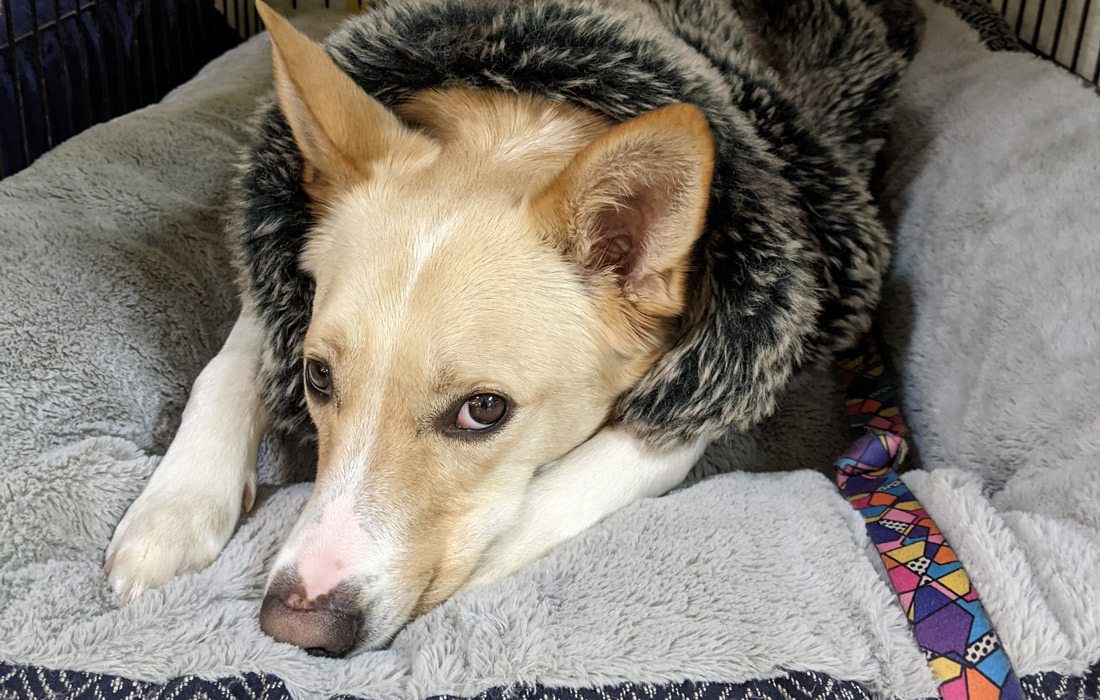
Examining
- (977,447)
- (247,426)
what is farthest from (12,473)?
(977,447)

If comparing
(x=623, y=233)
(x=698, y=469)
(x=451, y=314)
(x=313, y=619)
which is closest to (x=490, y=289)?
(x=451, y=314)

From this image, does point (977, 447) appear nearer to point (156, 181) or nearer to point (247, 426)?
point (247, 426)

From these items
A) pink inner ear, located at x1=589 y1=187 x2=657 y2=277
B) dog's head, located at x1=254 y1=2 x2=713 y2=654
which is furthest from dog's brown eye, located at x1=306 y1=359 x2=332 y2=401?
pink inner ear, located at x1=589 y1=187 x2=657 y2=277

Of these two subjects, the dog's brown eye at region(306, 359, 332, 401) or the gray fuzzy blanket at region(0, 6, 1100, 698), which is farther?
the dog's brown eye at region(306, 359, 332, 401)

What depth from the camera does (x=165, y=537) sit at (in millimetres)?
1305

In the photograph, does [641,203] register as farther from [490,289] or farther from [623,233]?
[490,289]

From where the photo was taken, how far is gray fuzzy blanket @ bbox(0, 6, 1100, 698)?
3.81ft

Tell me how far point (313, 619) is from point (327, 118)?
66cm

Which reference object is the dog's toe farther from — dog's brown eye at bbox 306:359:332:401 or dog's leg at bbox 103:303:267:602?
dog's brown eye at bbox 306:359:332:401

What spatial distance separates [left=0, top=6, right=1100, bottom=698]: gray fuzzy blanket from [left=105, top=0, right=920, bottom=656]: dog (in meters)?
0.08

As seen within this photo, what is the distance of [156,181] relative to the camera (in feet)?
6.85

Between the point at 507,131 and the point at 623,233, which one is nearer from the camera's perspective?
the point at 623,233

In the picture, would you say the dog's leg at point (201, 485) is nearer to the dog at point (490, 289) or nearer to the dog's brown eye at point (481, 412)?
the dog at point (490, 289)

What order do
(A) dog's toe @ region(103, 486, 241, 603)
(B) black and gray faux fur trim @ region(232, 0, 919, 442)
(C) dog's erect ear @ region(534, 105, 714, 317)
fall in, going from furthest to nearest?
(B) black and gray faux fur trim @ region(232, 0, 919, 442)
(A) dog's toe @ region(103, 486, 241, 603)
(C) dog's erect ear @ region(534, 105, 714, 317)
